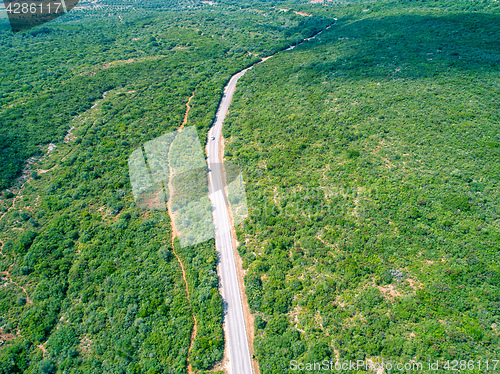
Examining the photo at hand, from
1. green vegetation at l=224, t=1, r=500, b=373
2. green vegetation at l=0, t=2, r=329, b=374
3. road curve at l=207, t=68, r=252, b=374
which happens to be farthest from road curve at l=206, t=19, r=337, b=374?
green vegetation at l=224, t=1, r=500, b=373

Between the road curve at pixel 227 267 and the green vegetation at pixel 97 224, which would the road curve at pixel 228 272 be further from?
the green vegetation at pixel 97 224

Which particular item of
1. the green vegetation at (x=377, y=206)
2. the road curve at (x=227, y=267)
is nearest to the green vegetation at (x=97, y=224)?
the road curve at (x=227, y=267)

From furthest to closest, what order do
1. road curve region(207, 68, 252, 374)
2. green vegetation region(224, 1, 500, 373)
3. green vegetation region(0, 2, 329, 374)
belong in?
1. green vegetation region(0, 2, 329, 374)
2. road curve region(207, 68, 252, 374)
3. green vegetation region(224, 1, 500, 373)

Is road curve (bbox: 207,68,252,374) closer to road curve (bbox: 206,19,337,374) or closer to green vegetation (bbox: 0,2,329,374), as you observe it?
road curve (bbox: 206,19,337,374)

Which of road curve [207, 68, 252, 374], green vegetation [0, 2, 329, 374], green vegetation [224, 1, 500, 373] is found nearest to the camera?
green vegetation [224, 1, 500, 373]

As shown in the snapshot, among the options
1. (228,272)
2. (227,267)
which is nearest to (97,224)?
(227,267)

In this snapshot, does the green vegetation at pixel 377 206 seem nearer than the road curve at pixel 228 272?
Yes

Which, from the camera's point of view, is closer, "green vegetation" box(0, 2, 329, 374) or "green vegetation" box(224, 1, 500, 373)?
"green vegetation" box(224, 1, 500, 373)
